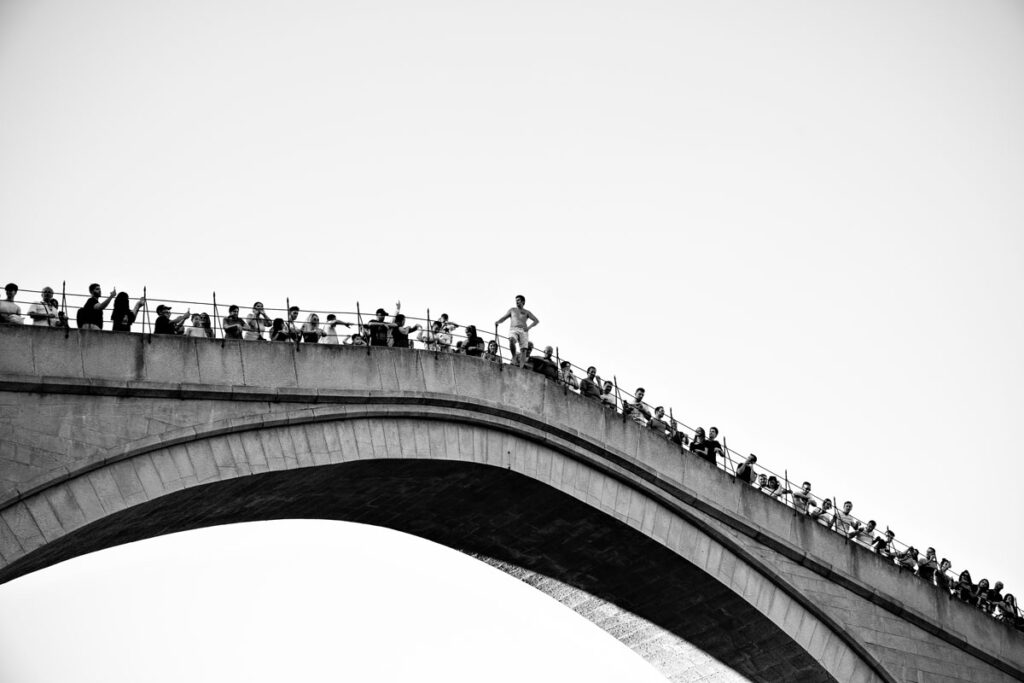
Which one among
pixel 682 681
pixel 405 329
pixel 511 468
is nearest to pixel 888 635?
pixel 682 681

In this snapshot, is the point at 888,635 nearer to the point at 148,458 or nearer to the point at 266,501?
the point at 266,501

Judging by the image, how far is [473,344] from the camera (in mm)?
28266

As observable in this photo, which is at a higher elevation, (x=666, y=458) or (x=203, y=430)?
(x=666, y=458)

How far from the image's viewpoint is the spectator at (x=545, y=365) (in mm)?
29000

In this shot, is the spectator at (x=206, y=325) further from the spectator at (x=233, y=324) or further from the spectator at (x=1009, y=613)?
the spectator at (x=1009, y=613)

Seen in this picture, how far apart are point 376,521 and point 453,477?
2893 millimetres

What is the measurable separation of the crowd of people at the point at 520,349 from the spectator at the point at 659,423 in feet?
0.07

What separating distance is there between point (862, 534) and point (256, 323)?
15341 mm

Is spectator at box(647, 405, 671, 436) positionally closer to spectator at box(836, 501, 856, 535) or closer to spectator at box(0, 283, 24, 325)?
spectator at box(836, 501, 856, 535)

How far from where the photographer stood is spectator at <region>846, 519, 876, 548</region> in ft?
107

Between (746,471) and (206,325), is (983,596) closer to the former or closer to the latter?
(746,471)

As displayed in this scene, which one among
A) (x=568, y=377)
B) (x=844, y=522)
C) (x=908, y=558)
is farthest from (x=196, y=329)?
(x=908, y=558)

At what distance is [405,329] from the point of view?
2742cm

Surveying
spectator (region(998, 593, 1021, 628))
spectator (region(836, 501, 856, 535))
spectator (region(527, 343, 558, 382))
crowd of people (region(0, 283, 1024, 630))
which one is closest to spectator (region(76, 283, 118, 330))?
crowd of people (region(0, 283, 1024, 630))
